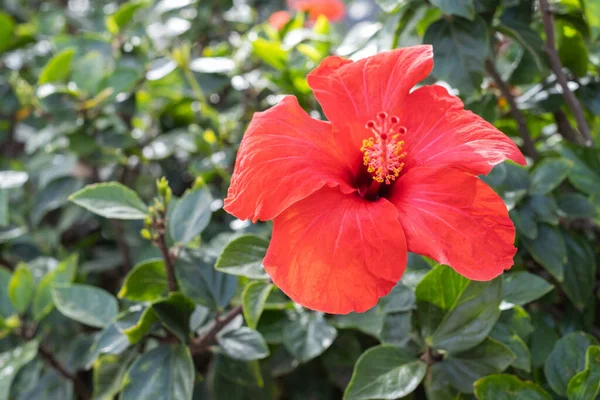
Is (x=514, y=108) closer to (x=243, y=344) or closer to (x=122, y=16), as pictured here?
(x=243, y=344)

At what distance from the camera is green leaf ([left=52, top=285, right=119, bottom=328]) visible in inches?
46.3

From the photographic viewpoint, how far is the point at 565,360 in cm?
97

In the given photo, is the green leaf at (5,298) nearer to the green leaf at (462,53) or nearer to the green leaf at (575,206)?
the green leaf at (462,53)

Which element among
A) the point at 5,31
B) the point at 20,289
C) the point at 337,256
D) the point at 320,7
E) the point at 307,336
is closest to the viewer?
the point at 337,256

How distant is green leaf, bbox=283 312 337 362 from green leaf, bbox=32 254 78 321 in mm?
570

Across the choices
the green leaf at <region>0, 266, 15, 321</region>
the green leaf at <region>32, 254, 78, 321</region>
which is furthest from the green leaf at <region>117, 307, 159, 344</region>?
the green leaf at <region>0, 266, 15, 321</region>

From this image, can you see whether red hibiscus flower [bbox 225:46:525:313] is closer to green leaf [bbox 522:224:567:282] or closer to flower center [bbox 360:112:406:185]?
flower center [bbox 360:112:406:185]

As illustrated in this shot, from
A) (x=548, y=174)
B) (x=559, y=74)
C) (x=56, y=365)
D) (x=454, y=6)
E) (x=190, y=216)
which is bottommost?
(x=56, y=365)

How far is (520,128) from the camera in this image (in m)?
1.29

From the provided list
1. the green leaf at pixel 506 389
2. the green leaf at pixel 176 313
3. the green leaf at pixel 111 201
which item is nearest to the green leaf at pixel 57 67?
the green leaf at pixel 111 201

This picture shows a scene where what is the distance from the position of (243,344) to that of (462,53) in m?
0.69

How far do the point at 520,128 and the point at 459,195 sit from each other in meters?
0.58

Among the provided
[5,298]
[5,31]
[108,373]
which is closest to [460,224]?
[108,373]

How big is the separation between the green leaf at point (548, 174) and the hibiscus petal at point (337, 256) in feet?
1.40
